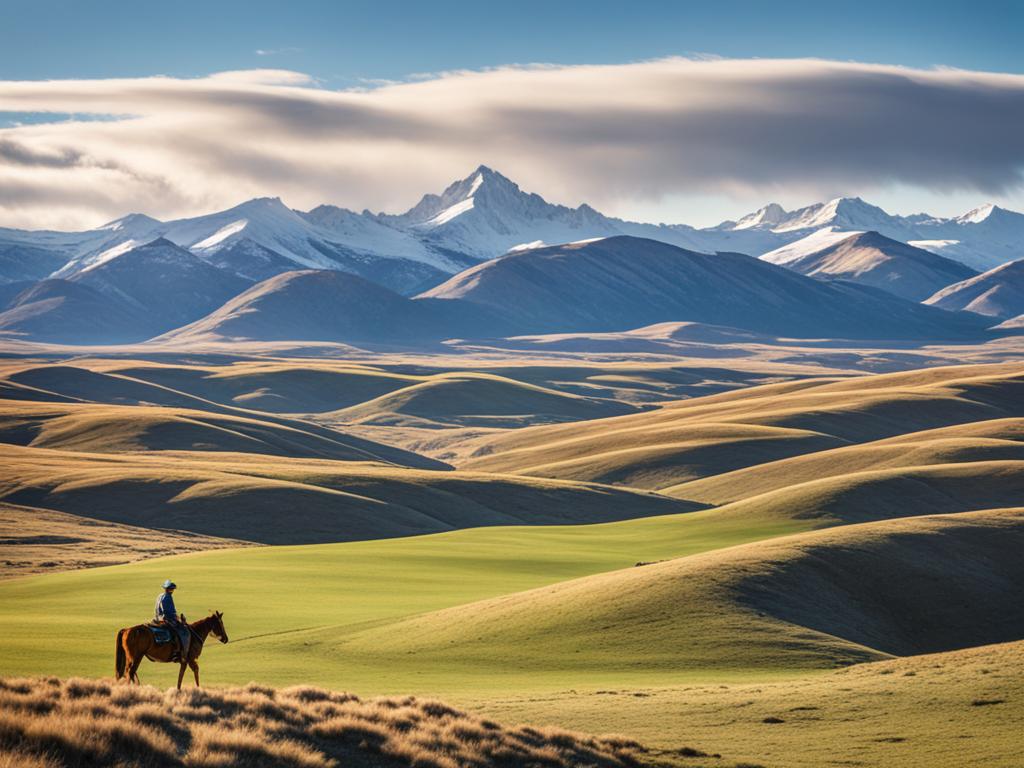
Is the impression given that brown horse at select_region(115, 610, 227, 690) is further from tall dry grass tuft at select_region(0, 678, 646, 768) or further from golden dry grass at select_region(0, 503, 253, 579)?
golden dry grass at select_region(0, 503, 253, 579)

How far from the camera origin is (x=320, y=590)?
68188 mm

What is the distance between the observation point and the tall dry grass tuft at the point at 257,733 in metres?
20.6

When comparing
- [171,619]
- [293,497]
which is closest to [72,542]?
[293,497]

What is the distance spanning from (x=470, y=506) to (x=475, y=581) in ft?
180

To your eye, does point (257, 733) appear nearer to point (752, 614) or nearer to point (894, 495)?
point (752, 614)

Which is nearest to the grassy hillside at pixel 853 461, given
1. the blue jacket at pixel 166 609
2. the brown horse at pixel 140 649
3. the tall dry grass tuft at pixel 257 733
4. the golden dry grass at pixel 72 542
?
the golden dry grass at pixel 72 542

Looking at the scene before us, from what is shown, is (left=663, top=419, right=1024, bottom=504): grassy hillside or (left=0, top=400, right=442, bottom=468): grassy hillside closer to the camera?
(left=663, top=419, right=1024, bottom=504): grassy hillside

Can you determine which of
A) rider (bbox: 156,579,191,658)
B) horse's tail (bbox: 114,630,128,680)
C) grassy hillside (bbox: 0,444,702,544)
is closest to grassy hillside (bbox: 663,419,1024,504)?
grassy hillside (bbox: 0,444,702,544)

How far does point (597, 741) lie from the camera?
28.0m

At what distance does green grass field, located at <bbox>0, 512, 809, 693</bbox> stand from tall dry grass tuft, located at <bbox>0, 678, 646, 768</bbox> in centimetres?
1212

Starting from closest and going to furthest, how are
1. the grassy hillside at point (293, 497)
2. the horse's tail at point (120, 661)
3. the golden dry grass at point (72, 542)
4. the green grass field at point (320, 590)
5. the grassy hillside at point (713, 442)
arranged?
1. the horse's tail at point (120, 661)
2. the green grass field at point (320, 590)
3. the golden dry grass at point (72, 542)
4. the grassy hillside at point (293, 497)
5. the grassy hillside at point (713, 442)

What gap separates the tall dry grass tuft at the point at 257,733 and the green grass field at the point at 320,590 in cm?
1212

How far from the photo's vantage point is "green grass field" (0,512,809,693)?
42.9 metres

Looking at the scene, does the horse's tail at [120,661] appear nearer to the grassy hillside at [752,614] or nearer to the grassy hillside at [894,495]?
the grassy hillside at [752,614]
